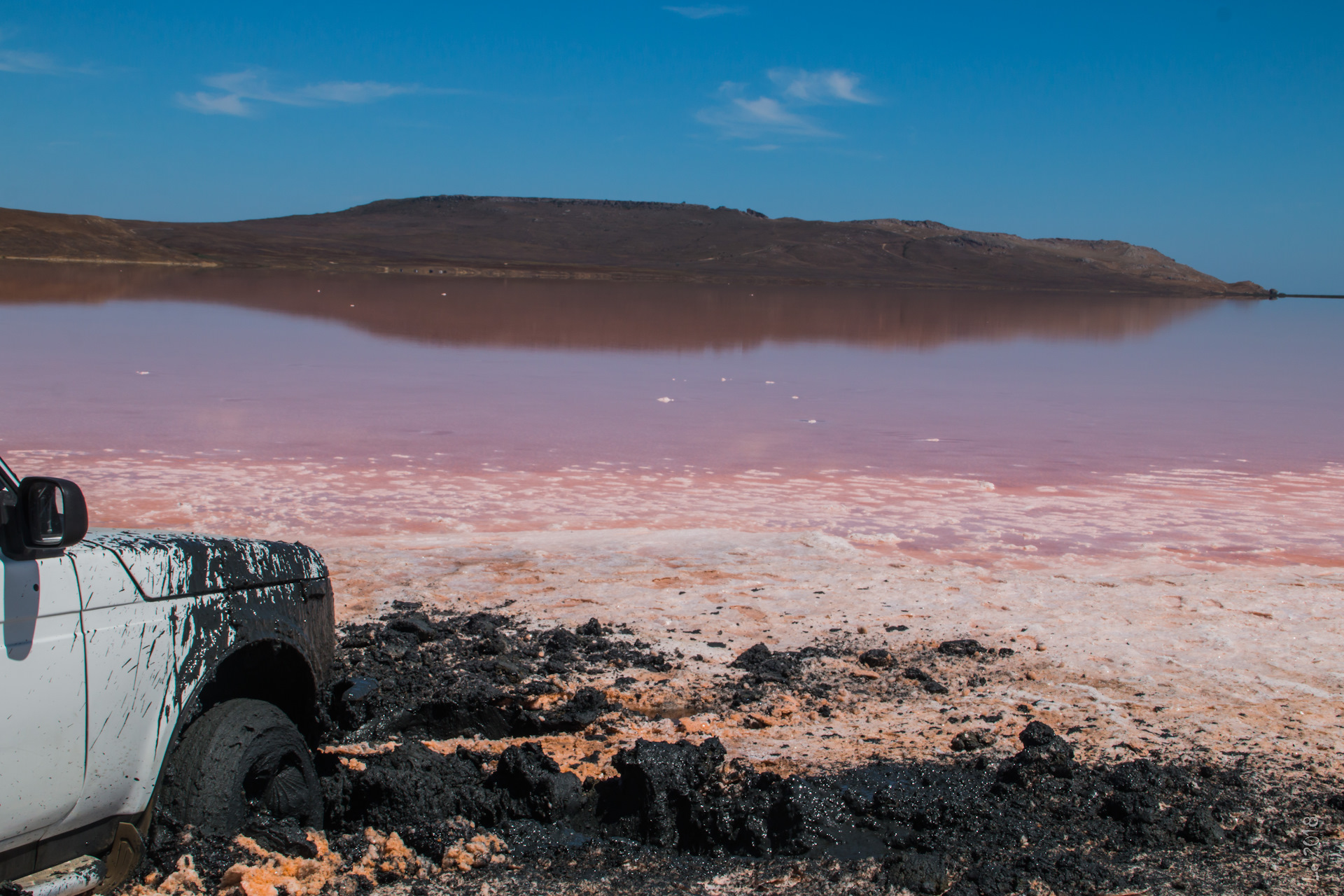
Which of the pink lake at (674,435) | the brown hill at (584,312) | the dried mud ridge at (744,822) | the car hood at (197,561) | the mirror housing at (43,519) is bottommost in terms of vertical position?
the dried mud ridge at (744,822)

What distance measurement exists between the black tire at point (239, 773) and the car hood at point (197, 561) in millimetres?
382

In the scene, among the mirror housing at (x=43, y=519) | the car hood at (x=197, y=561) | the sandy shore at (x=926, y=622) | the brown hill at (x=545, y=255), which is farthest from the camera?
the brown hill at (x=545, y=255)

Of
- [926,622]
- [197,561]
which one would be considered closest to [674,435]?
[926,622]

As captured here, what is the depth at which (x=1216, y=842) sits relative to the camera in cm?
383

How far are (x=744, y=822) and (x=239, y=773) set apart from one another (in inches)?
63.5

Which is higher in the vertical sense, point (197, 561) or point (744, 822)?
point (197, 561)

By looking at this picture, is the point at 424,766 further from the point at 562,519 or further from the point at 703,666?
the point at 562,519

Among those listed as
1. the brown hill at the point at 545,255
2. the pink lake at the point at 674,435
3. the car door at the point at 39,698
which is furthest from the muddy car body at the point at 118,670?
the brown hill at the point at 545,255

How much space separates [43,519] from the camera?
2484 mm

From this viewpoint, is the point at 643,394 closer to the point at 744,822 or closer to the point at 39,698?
the point at 744,822

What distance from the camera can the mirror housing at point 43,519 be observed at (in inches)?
97.3

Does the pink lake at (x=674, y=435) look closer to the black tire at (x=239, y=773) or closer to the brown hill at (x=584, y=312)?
the brown hill at (x=584, y=312)

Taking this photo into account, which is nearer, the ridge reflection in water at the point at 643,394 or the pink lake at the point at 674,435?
the pink lake at the point at 674,435

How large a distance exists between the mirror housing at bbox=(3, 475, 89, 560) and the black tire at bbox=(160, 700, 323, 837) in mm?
869
